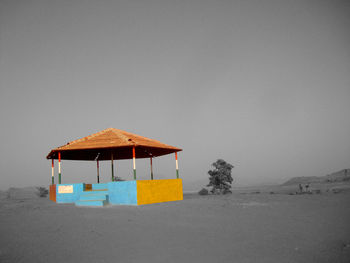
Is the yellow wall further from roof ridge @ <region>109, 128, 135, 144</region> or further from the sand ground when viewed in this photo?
the sand ground

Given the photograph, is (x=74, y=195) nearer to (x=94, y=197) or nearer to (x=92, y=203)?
(x=94, y=197)

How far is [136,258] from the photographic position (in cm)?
408

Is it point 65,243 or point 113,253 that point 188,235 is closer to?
point 113,253

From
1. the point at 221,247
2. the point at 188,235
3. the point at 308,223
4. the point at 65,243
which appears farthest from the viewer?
the point at 308,223

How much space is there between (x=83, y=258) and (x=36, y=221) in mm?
4195

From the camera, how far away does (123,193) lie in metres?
12.1

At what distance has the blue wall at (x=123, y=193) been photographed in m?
11.8

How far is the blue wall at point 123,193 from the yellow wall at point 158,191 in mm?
251

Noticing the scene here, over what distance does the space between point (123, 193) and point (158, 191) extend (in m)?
1.93

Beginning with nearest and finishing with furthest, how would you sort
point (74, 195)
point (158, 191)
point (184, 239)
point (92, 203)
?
point (184, 239) → point (92, 203) → point (158, 191) → point (74, 195)

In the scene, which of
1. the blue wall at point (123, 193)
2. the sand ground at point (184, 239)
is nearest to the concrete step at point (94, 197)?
the blue wall at point (123, 193)

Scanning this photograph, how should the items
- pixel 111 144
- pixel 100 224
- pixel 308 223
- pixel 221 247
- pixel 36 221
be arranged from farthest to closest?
1. pixel 111 144
2. pixel 36 221
3. pixel 100 224
4. pixel 308 223
5. pixel 221 247

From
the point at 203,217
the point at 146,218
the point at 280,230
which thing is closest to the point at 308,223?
the point at 280,230

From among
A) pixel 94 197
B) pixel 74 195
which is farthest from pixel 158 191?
pixel 74 195
